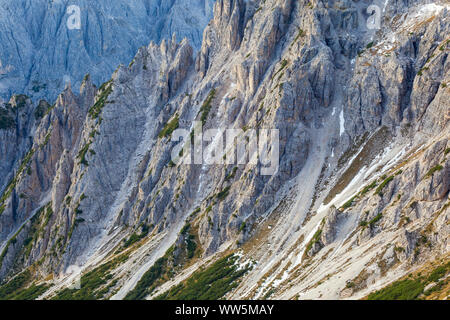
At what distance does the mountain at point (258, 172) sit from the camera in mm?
93875

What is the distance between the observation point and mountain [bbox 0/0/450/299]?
308 ft

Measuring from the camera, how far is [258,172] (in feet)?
417

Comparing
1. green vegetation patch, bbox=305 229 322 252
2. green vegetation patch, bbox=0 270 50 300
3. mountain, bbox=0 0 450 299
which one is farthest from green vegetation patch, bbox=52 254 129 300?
green vegetation patch, bbox=305 229 322 252

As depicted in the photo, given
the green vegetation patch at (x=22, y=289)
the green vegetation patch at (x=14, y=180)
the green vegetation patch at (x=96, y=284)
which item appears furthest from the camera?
the green vegetation patch at (x=14, y=180)

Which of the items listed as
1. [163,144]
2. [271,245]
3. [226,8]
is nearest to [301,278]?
[271,245]

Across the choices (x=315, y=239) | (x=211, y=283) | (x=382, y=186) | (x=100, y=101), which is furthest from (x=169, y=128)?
(x=382, y=186)

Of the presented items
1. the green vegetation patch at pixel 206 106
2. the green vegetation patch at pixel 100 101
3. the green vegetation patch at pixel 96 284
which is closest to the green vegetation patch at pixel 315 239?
the green vegetation patch at pixel 96 284

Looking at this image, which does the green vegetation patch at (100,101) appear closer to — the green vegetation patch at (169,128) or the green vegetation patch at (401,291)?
the green vegetation patch at (169,128)

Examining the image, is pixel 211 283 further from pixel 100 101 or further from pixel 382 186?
pixel 100 101

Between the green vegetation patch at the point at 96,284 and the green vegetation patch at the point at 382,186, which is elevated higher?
the green vegetation patch at the point at 382,186

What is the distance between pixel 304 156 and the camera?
12838cm

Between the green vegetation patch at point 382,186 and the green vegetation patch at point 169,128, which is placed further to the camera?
the green vegetation patch at point 169,128

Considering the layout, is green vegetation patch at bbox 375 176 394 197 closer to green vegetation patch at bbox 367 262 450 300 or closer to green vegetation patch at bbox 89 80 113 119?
green vegetation patch at bbox 367 262 450 300
